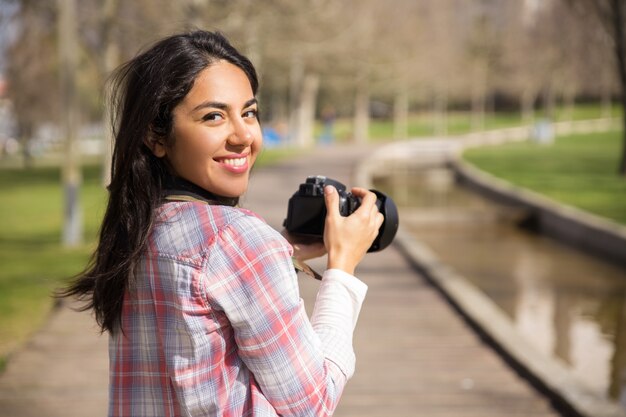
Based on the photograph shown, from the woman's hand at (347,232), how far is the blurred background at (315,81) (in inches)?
26.5

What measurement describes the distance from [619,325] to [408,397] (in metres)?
3.53

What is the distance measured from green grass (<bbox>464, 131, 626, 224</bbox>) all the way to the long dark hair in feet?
37.4

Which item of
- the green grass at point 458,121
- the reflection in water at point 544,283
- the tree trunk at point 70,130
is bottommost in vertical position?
the green grass at point 458,121

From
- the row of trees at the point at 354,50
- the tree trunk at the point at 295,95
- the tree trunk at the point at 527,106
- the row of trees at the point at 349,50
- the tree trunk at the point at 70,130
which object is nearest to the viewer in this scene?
the tree trunk at the point at 70,130

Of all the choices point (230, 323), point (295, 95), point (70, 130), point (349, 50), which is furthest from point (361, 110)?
point (230, 323)

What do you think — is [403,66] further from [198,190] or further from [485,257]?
[198,190]

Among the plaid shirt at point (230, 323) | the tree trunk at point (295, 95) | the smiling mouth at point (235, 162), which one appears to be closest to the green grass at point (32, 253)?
the plaid shirt at point (230, 323)

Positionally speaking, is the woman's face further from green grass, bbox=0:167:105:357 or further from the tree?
the tree

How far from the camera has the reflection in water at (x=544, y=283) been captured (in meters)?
6.61

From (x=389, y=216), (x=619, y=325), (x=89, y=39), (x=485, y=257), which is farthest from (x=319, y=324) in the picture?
(x=89, y=39)

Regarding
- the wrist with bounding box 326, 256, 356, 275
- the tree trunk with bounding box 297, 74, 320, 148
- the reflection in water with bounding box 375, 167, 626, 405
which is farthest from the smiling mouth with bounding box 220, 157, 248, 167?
the tree trunk with bounding box 297, 74, 320, 148

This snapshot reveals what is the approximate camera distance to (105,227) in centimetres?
174

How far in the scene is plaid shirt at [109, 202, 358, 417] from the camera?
1.50m

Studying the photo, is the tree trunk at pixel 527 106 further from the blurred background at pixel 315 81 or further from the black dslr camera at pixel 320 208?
the black dslr camera at pixel 320 208
